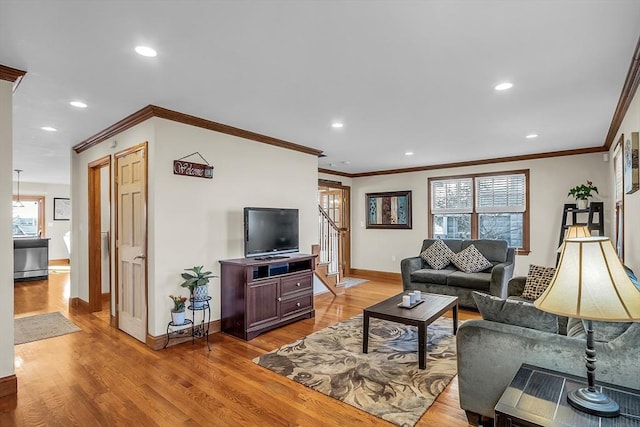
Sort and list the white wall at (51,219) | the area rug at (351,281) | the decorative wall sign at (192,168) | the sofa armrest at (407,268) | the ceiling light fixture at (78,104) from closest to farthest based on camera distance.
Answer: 1. the ceiling light fixture at (78,104)
2. the decorative wall sign at (192,168)
3. the sofa armrest at (407,268)
4. the area rug at (351,281)
5. the white wall at (51,219)

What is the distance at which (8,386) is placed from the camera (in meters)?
2.61

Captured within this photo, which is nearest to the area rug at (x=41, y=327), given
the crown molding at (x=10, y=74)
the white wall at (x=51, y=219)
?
the crown molding at (x=10, y=74)

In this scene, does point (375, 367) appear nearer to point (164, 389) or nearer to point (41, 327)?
point (164, 389)

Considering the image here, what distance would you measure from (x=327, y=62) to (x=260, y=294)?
259cm

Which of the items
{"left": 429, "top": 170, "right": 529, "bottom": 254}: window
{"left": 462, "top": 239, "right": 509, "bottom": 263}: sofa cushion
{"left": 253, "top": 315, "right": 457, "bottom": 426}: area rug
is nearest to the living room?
{"left": 429, "top": 170, "right": 529, "bottom": 254}: window

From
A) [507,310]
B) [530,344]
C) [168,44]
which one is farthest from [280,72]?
[530,344]

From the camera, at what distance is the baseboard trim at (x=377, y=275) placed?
741 centimetres

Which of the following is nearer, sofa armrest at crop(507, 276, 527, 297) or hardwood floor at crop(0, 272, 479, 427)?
hardwood floor at crop(0, 272, 479, 427)

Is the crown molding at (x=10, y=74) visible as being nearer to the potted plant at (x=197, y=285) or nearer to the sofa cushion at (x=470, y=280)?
the potted plant at (x=197, y=285)

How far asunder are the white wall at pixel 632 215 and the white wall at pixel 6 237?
4904 mm

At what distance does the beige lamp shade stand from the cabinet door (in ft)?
9.63

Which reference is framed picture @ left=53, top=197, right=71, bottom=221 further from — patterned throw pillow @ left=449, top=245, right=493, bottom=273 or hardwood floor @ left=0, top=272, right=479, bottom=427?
patterned throw pillow @ left=449, top=245, right=493, bottom=273

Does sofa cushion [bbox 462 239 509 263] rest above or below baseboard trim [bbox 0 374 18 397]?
above

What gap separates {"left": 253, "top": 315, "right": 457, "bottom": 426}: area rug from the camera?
97.7 inches
